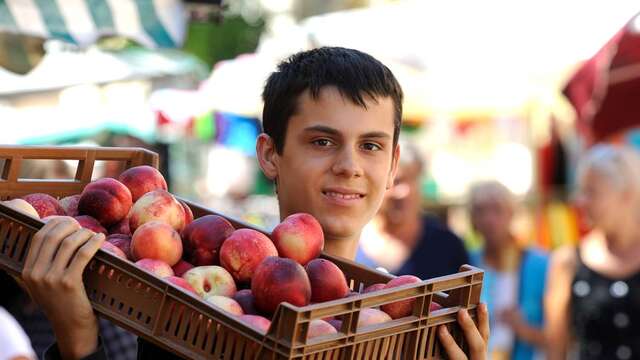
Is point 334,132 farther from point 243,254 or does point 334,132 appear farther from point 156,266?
point 156,266

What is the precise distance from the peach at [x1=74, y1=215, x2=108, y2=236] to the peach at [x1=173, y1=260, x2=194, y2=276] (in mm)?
228

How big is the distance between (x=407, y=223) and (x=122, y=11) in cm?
220

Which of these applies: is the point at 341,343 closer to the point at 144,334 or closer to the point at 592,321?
the point at 144,334

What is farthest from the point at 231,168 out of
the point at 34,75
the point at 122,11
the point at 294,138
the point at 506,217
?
the point at 294,138

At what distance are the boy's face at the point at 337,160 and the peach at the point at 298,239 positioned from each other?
30cm

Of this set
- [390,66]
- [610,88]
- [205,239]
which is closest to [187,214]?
[205,239]

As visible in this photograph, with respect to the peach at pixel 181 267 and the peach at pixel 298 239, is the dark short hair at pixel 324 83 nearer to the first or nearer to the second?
the peach at pixel 298 239

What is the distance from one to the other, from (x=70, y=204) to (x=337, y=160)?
739mm

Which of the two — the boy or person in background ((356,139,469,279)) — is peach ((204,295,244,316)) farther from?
person in background ((356,139,469,279))

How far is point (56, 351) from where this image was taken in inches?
109

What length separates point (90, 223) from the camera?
2879mm

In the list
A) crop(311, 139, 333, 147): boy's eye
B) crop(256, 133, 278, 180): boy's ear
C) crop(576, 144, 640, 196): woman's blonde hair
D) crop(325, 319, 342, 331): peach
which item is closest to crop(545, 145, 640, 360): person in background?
crop(576, 144, 640, 196): woman's blonde hair

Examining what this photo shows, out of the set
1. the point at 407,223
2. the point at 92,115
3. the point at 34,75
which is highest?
the point at 92,115

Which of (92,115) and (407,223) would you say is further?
(92,115)
